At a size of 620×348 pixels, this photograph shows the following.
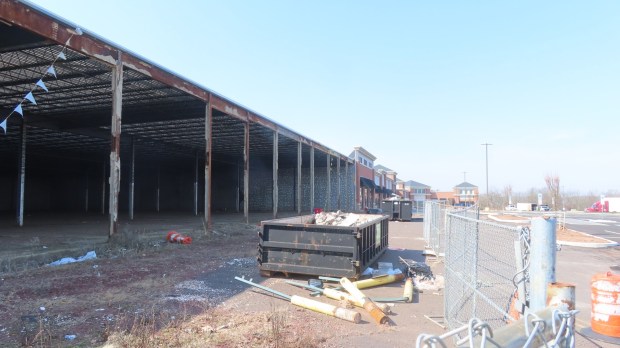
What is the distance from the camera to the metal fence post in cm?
336

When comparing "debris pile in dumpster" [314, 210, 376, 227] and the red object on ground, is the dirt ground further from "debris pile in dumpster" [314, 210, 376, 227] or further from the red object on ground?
the red object on ground

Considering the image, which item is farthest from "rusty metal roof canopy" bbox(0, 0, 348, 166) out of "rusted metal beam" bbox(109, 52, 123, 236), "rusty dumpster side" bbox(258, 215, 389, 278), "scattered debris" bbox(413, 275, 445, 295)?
"scattered debris" bbox(413, 275, 445, 295)

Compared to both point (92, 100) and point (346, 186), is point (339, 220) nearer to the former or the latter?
point (92, 100)

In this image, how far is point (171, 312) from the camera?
636 cm

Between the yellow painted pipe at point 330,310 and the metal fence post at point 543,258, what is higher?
the metal fence post at point 543,258

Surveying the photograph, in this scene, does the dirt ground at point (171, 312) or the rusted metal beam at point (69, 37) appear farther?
the rusted metal beam at point (69, 37)

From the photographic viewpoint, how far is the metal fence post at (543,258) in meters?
3.36

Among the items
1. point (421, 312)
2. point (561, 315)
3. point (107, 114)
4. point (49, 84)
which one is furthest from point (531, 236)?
point (107, 114)

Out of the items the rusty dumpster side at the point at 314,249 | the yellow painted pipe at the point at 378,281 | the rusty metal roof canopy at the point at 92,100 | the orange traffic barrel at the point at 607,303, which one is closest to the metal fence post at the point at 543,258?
the orange traffic barrel at the point at 607,303

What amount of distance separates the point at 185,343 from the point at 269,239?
15.0 feet

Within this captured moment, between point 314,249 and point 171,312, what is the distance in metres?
3.51

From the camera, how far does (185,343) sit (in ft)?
16.2

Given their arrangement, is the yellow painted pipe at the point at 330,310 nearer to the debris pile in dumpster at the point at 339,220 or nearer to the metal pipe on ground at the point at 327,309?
the metal pipe on ground at the point at 327,309

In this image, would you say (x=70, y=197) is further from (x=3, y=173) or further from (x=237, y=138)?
(x=237, y=138)
